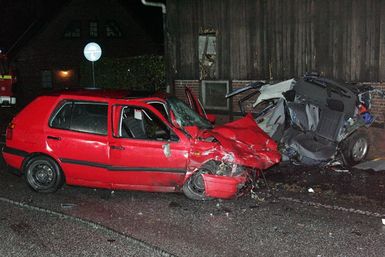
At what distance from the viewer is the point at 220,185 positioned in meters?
7.02

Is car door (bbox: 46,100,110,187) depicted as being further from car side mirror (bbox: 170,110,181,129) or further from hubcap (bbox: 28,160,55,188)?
car side mirror (bbox: 170,110,181,129)

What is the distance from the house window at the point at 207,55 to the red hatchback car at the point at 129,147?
595 cm

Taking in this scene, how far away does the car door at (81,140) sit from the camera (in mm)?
7551

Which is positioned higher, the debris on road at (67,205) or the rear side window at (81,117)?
the rear side window at (81,117)

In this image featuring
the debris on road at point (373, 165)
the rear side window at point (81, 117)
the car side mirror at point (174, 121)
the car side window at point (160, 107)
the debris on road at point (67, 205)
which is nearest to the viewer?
the debris on road at point (67, 205)

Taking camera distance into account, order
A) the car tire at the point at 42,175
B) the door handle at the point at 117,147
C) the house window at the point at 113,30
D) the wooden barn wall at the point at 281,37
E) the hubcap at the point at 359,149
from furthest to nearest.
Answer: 1. the house window at the point at 113,30
2. the wooden barn wall at the point at 281,37
3. the hubcap at the point at 359,149
4. the car tire at the point at 42,175
5. the door handle at the point at 117,147

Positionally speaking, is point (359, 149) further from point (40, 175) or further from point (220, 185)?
point (40, 175)

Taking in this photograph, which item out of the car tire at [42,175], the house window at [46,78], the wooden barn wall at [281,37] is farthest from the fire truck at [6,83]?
the car tire at [42,175]

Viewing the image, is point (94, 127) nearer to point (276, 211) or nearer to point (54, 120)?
point (54, 120)

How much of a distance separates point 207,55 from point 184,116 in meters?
6.30

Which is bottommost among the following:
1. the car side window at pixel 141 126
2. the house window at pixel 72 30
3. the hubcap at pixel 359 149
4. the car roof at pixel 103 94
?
the hubcap at pixel 359 149

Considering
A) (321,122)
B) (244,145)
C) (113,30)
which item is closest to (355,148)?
(321,122)

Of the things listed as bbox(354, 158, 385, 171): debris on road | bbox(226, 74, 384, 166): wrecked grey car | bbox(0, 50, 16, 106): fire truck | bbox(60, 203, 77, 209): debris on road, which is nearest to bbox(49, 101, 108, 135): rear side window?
bbox(60, 203, 77, 209): debris on road

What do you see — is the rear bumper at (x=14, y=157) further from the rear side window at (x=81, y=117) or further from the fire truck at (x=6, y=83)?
the fire truck at (x=6, y=83)
